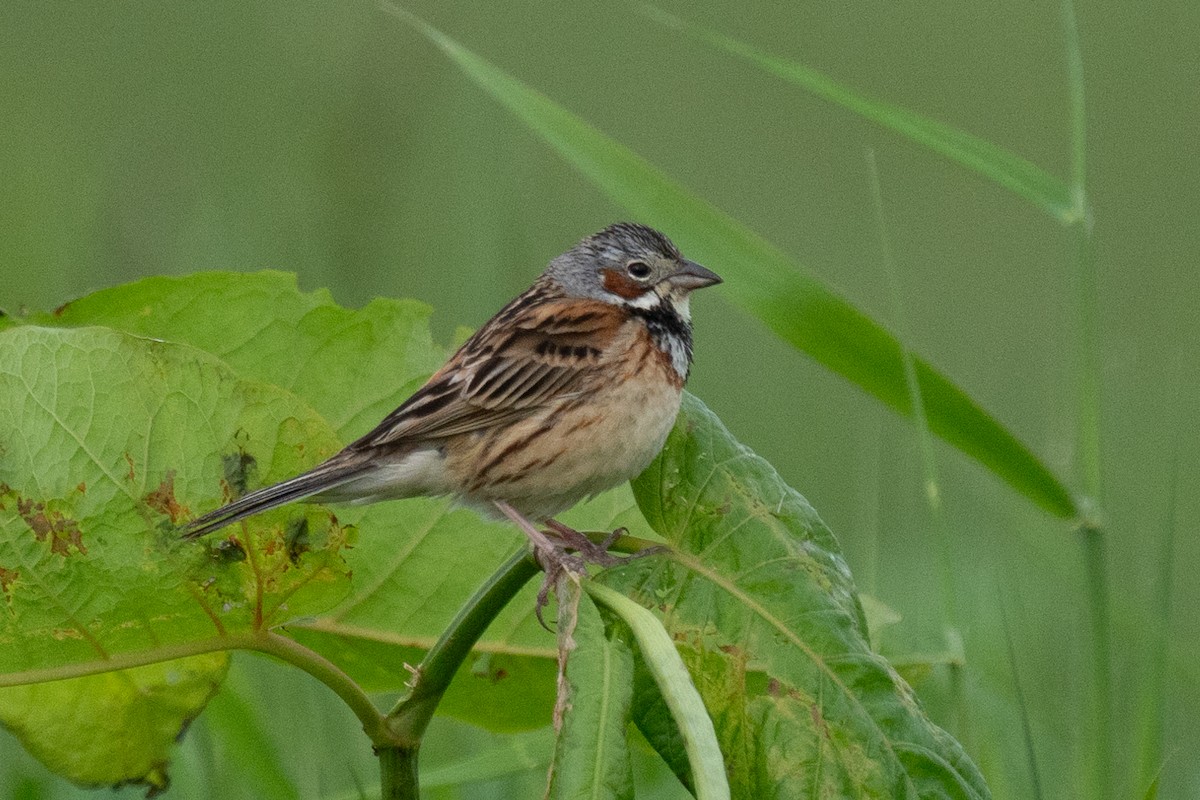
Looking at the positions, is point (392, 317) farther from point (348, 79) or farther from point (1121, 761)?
point (348, 79)

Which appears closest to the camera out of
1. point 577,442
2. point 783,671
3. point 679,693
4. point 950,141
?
point 679,693

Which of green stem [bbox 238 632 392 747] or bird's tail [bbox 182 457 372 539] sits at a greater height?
bird's tail [bbox 182 457 372 539]

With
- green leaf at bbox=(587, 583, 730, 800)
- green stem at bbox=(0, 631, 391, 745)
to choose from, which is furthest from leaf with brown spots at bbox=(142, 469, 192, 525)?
green leaf at bbox=(587, 583, 730, 800)

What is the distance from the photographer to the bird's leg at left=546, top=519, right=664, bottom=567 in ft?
7.29

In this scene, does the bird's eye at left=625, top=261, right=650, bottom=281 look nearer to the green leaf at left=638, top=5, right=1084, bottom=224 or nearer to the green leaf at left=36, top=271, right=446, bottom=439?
the green leaf at left=638, top=5, right=1084, bottom=224

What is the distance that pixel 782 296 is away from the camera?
9.02 ft

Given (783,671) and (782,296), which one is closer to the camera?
(783,671)

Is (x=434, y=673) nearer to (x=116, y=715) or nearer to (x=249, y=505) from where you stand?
(x=249, y=505)

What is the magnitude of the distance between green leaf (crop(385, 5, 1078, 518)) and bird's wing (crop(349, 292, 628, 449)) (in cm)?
62

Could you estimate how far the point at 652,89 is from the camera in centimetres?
1147

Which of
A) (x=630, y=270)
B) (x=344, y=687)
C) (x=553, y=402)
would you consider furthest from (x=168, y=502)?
(x=630, y=270)

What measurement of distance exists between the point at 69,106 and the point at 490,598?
7.25m

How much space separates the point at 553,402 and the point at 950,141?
3.29 ft

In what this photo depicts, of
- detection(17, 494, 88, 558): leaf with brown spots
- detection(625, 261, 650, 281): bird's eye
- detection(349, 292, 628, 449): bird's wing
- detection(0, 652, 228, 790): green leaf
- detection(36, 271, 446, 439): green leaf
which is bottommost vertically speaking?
detection(0, 652, 228, 790): green leaf
